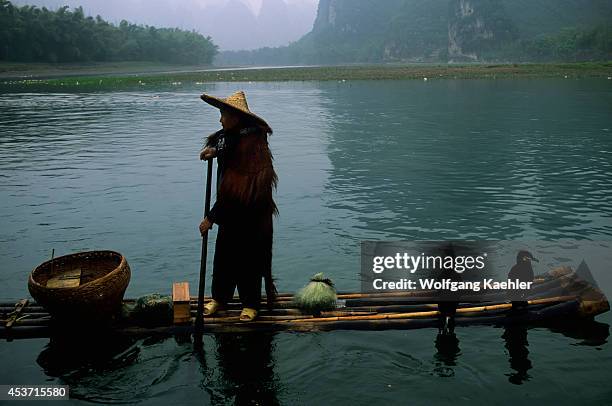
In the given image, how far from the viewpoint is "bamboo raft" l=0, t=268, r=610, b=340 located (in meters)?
6.31

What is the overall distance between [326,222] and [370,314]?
5.51 metres

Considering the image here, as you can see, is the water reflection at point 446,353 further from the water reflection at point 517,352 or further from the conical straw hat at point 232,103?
the conical straw hat at point 232,103

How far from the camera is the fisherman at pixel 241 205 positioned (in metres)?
6.27

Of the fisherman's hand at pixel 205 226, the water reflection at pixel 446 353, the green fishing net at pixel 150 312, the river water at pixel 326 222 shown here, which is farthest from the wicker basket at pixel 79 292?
the water reflection at pixel 446 353

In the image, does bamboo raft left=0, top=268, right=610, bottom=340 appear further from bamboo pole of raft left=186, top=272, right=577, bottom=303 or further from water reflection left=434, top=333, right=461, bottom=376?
water reflection left=434, top=333, right=461, bottom=376

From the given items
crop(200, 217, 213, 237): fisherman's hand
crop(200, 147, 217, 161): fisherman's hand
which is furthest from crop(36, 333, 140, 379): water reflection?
crop(200, 147, 217, 161): fisherman's hand

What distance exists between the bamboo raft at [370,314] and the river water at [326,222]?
0.29m

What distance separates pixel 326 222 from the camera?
39.1ft

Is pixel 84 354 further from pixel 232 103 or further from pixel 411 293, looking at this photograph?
pixel 411 293

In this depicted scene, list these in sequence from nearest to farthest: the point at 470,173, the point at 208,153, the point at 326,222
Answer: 1. the point at 208,153
2. the point at 326,222
3. the point at 470,173

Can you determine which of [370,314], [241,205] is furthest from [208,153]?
[370,314]

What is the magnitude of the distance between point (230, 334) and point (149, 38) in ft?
460

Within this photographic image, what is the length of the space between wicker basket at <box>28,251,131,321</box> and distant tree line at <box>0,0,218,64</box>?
93.1 meters

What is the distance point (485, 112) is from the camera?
105 ft
